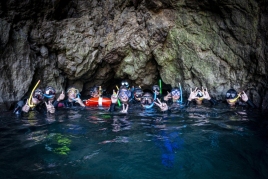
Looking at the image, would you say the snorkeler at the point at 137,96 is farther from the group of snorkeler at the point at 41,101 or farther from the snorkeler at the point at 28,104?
the snorkeler at the point at 28,104

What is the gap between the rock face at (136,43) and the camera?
678 centimetres

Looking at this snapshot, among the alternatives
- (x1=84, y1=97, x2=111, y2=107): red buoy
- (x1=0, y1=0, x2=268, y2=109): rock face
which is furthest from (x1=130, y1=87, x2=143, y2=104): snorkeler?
(x1=0, y1=0, x2=268, y2=109): rock face

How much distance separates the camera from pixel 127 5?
29.4 ft

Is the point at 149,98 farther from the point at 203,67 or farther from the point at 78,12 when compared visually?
the point at 78,12

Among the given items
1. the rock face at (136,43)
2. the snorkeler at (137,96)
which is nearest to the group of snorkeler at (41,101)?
the rock face at (136,43)

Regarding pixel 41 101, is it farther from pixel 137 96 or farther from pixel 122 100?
pixel 137 96

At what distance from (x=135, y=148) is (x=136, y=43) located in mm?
6660

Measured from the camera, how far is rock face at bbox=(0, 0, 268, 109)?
22.2 ft

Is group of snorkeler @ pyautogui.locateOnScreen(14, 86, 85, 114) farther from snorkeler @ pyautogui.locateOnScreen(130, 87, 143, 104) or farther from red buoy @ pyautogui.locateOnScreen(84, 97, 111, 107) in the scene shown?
snorkeler @ pyautogui.locateOnScreen(130, 87, 143, 104)

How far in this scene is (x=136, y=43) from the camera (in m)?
9.06

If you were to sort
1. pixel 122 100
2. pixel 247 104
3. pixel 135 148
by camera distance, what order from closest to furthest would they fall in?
1. pixel 135 148
2. pixel 122 100
3. pixel 247 104

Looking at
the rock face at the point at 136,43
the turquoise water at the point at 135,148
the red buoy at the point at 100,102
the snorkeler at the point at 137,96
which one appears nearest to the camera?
the turquoise water at the point at 135,148

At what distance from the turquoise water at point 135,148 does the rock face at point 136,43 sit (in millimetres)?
2709

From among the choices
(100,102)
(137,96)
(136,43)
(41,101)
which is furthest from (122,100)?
(136,43)
